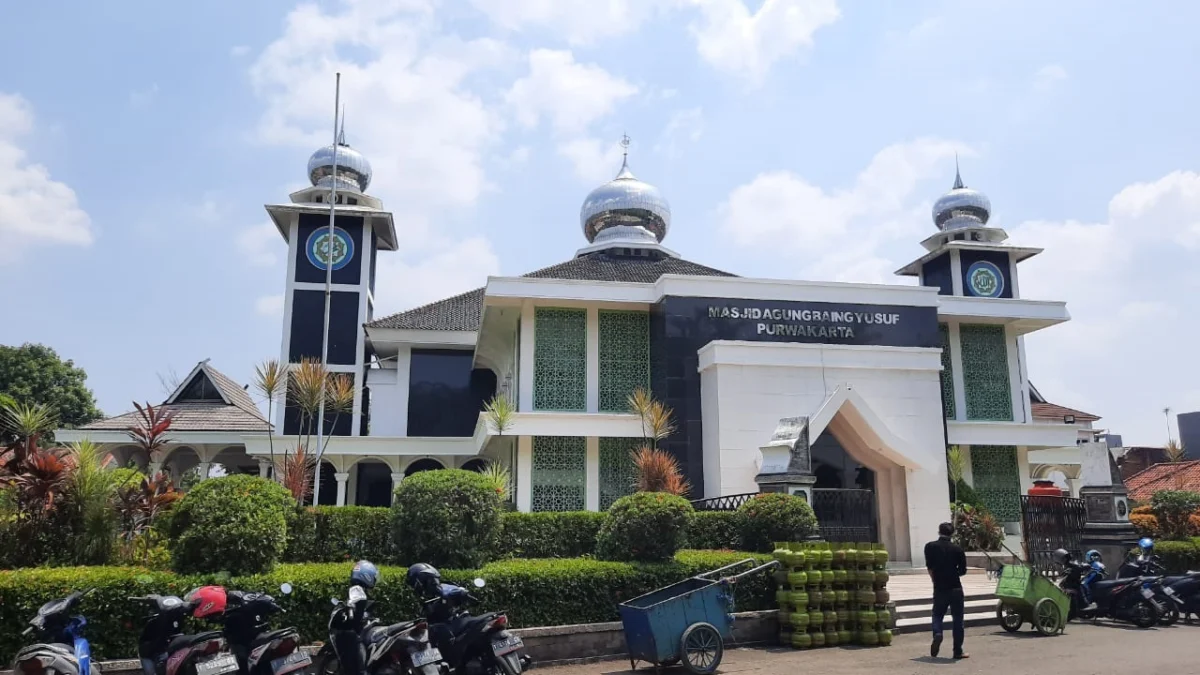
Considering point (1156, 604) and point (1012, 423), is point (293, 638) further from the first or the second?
point (1012, 423)

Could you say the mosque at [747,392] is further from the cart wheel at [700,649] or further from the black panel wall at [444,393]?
the cart wheel at [700,649]

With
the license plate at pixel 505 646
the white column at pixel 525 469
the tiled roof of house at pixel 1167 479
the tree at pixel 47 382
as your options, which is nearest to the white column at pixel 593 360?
the white column at pixel 525 469

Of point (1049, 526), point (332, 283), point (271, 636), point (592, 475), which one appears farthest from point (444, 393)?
point (271, 636)

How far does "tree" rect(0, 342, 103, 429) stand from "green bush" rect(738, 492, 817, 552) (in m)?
33.9

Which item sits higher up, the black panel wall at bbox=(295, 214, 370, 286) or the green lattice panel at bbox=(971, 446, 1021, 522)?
the black panel wall at bbox=(295, 214, 370, 286)

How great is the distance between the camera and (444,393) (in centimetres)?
2427

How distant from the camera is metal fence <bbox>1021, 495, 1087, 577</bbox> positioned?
13258 millimetres

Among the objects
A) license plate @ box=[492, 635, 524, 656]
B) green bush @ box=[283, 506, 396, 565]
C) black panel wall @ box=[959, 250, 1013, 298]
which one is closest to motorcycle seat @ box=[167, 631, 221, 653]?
license plate @ box=[492, 635, 524, 656]

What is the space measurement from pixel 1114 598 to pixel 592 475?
865cm

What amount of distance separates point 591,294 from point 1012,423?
395 inches

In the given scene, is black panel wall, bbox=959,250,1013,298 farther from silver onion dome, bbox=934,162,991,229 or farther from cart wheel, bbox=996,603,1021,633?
cart wheel, bbox=996,603,1021,633

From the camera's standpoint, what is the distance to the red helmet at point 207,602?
6.33 metres

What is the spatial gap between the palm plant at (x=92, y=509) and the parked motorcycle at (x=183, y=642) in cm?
235

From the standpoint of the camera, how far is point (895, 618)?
10.3 metres
